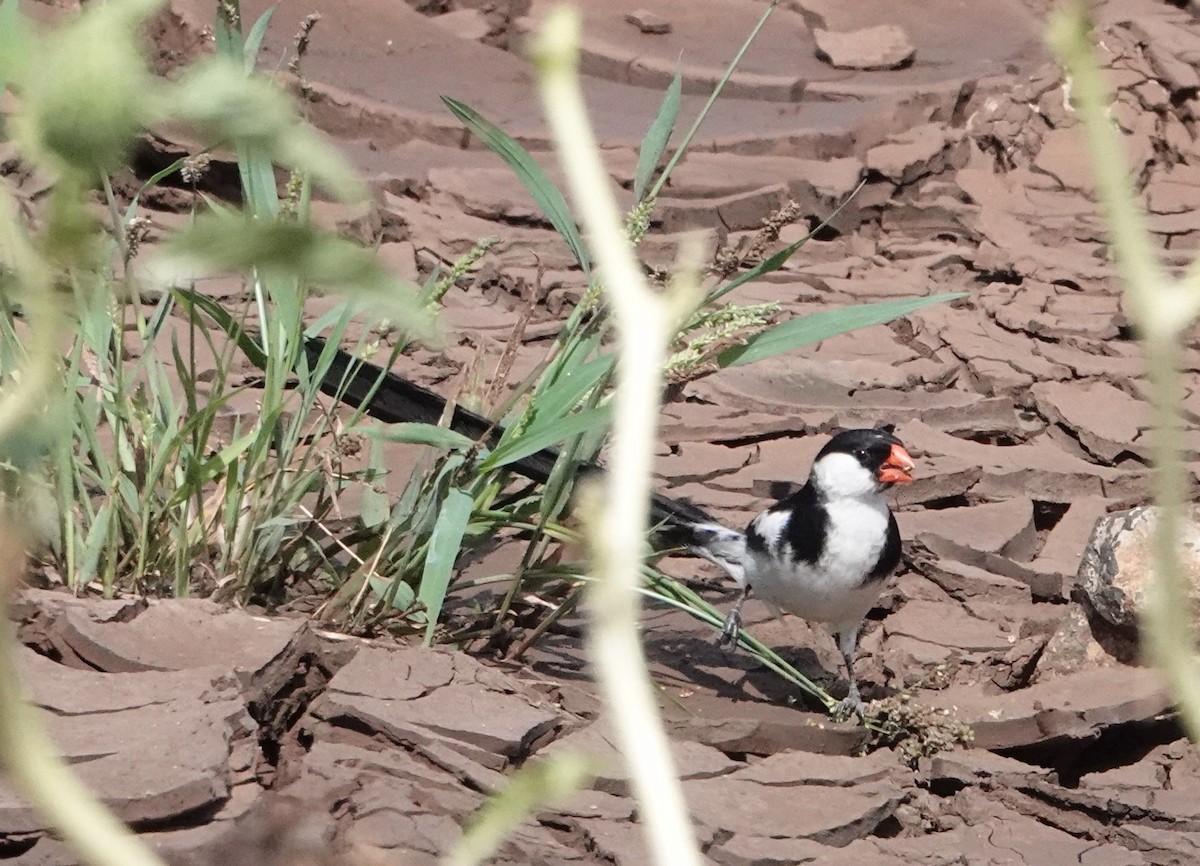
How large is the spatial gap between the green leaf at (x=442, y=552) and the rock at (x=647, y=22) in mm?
5400

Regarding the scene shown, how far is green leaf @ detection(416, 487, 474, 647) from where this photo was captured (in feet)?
8.29

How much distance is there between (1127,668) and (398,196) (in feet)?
10.9

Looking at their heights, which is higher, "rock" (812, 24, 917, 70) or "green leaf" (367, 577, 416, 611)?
"rock" (812, 24, 917, 70)

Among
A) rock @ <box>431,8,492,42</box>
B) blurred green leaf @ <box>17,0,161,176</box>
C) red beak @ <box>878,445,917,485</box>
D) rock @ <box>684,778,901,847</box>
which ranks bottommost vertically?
rock @ <box>684,778,901,847</box>

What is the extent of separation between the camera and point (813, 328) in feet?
8.54

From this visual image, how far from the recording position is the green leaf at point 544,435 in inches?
99.3

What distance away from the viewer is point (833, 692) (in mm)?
3031

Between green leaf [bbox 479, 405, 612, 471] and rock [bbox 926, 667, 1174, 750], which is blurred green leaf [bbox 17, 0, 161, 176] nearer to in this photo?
green leaf [bbox 479, 405, 612, 471]

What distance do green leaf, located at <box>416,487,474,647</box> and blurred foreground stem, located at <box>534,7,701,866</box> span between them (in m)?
2.12

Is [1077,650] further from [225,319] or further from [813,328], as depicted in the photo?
[225,319]

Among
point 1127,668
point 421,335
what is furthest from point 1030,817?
point 421,335

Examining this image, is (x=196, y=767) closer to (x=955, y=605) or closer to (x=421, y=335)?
(x=421, y=335)

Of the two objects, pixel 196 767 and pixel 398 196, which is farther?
pixel 398 196

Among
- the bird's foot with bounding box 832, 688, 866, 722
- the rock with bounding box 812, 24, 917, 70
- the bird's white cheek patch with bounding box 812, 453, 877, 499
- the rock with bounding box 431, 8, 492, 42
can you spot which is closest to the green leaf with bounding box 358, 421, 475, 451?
the bird's foot with bounding box 832, 688, 866, 722
